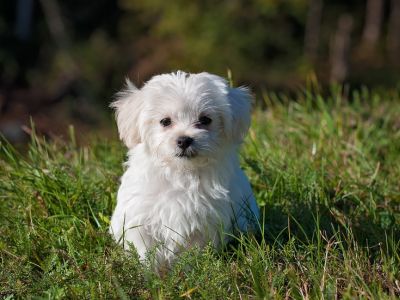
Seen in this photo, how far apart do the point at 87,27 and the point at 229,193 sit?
1878cm

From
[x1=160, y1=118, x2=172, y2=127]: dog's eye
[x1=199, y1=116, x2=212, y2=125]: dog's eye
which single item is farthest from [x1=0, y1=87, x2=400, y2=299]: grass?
[x1=160, y1=118, x2=172, y2=127]: dog's eye

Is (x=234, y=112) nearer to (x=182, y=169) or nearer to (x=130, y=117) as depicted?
(x=182, y=169)

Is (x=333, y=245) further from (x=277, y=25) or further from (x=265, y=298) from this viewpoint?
(x=277, y=25)

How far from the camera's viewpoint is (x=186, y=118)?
4.05 metres

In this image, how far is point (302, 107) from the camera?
6871mm

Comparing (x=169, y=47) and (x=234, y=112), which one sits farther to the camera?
(x=169, y=47)

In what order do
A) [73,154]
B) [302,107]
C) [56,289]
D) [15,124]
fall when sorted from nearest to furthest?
1. [56,289]
2. [73,154]
3. [302,107]
4. [15,124]

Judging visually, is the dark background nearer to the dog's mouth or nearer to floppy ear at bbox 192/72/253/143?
floppy ear at bbox 192/72/253/143

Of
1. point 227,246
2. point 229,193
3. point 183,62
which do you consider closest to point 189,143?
point 229,193

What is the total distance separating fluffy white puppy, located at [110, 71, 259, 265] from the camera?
13.0ft

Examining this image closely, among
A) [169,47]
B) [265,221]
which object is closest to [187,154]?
[265,221]

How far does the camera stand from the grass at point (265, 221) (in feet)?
11.8

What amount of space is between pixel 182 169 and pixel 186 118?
0.30 meters

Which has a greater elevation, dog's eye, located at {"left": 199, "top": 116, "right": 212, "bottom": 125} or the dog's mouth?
dog's eye, located at {"left": 199, "top": 116, "right": 212, "bottom": 125}
